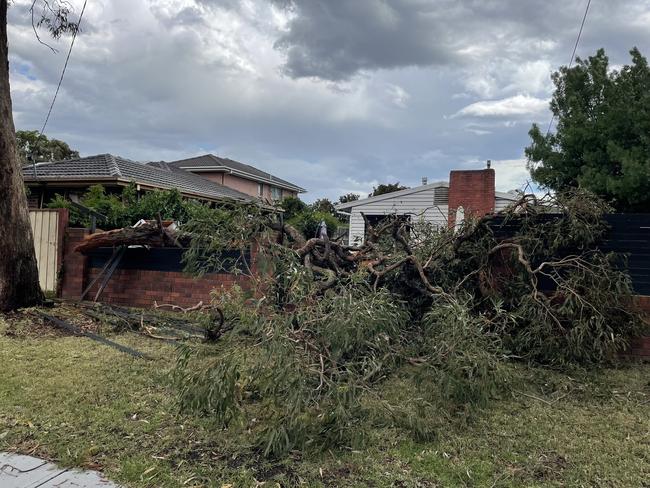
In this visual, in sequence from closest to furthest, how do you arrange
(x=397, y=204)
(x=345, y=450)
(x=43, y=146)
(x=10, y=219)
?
(x=345, y=450), (x=10, y=219), (x=397, y=204), (x=43, y=146)

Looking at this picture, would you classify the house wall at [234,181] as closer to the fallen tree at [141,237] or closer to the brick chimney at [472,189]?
the brick chimney at [472,189]

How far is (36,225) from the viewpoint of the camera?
8.86 metres

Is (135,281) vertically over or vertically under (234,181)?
under

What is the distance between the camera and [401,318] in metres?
4.93

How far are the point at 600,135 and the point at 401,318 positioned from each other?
15209 millimetres

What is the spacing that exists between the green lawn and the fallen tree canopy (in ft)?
0.67

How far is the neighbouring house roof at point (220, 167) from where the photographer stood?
30.5 metres

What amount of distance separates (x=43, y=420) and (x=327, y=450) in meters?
2.17

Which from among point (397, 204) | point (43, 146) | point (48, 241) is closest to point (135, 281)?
point (48, 241)

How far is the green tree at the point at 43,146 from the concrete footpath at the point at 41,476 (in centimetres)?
3079

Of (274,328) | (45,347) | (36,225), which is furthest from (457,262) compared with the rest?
(36,225)

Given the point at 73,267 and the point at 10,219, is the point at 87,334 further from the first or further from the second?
the point at 73,267

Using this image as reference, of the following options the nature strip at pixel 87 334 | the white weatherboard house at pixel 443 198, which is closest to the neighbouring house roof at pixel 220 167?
the white weatherboard house at pixel 443 198

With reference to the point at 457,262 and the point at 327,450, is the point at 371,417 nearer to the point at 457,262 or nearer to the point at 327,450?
the point at 327,450
